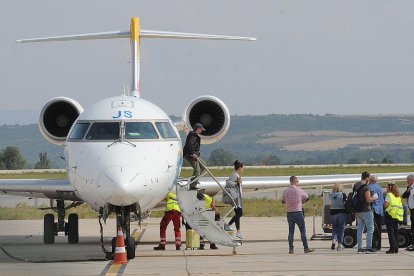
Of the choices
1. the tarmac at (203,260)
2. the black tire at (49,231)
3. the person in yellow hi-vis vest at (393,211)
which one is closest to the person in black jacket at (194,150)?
the tarmac at (203,260)

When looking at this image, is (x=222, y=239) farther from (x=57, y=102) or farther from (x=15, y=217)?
(x=15, y=217)

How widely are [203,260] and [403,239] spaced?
5.67m

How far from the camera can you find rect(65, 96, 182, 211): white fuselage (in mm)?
18406

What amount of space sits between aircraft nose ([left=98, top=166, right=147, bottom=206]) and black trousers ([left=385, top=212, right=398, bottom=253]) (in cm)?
562

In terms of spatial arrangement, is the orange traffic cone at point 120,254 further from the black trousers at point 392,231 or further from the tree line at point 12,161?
the tree line at point 12,161

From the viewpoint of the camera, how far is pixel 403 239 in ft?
76.6

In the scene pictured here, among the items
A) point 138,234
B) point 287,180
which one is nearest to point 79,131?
point 287,180

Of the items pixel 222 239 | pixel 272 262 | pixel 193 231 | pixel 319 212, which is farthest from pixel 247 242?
pixel 319 212

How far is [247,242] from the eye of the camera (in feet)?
82.2

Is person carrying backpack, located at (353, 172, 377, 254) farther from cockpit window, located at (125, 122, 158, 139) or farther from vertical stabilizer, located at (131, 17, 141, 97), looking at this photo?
vertical stabilizer, located at (131, 17, 141, 97)

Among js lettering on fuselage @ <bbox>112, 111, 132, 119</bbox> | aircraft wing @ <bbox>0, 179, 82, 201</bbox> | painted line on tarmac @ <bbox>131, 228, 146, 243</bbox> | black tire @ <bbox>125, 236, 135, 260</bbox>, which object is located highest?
js lettering on fuselage @ <bbox>112, 111, 132, 119</bbox>

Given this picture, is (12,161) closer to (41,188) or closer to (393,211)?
(41,188)

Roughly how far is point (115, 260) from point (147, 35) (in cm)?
939

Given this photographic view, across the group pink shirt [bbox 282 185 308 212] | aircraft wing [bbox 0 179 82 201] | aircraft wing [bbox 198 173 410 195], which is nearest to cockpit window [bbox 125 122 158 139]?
pink shirt [bbox 282 185 308 212]
